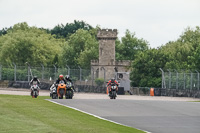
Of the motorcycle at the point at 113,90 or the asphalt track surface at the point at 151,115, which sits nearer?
the asphalt track surface at the point at 151,115

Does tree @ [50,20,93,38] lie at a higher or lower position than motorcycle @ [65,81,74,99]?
higher

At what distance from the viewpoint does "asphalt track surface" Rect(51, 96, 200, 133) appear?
19212 mm

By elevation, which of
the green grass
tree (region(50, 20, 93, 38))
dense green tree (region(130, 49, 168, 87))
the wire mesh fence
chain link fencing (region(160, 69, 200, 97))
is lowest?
the green grass

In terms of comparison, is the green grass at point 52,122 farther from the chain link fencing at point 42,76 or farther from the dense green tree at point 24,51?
the dense green tree at point 24,51

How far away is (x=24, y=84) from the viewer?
2393 inches

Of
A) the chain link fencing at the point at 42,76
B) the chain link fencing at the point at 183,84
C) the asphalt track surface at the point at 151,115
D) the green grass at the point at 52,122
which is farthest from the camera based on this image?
the chain link fencing at the point at 42,76

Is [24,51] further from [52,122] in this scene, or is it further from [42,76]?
[52,122]

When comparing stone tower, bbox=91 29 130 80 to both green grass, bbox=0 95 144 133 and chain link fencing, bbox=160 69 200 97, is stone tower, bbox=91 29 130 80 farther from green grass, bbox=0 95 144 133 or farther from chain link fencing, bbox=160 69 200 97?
green grass, bbox=0 95 144 133

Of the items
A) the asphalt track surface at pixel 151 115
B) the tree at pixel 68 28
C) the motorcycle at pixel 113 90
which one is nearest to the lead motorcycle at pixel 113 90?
the motorcycle at pixel 113 90

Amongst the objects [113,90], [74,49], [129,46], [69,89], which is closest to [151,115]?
[69,89]

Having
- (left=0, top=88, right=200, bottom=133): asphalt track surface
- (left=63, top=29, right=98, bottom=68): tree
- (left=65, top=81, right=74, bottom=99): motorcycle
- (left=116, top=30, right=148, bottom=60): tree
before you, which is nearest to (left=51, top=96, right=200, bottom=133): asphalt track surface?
(left=0, top=88, right=200, bottom=133): asphalt track surface

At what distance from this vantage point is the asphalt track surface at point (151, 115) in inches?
756

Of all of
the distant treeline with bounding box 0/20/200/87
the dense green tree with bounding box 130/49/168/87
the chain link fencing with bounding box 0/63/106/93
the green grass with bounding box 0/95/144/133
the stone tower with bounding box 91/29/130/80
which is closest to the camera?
the green grass with bounding box 0/95/144/133

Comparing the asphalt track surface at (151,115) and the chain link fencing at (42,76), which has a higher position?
the chain link fencing at (42,76)
